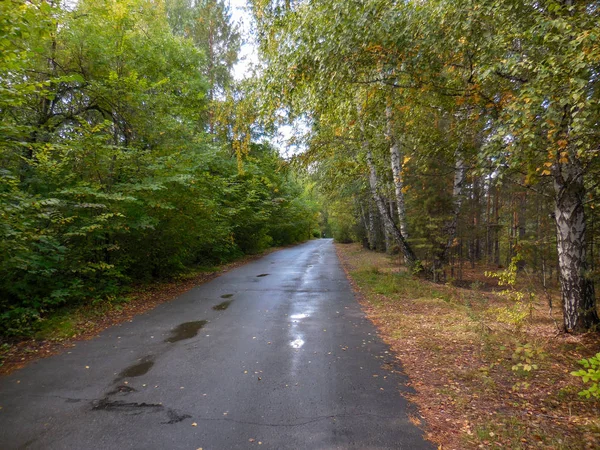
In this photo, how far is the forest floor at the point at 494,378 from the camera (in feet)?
9.96

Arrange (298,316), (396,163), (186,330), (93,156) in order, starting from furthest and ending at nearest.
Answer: (396,163) < (93,156) < (298,316) < (186,330)

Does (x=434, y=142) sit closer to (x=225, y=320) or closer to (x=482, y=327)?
(x=482, y=327)

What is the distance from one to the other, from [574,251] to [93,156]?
31.3ft

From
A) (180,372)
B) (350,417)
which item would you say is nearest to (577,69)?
(350,417)

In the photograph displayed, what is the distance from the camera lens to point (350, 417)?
3.41 meters

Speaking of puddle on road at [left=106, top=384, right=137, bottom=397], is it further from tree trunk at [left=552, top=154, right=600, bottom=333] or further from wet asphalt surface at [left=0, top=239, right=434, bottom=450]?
tree trunk at [left=552, top=154, right=600, bottom=333]

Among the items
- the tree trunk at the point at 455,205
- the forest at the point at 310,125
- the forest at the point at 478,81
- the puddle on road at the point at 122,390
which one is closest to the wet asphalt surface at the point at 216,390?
the puddle on road at the point at 122,390

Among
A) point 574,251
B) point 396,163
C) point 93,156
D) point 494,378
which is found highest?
point 396,163

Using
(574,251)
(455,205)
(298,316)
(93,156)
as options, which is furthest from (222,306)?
(455,205)

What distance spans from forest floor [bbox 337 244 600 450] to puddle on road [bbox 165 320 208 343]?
3587 millimetres

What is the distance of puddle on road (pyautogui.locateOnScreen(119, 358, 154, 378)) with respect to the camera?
4457mm

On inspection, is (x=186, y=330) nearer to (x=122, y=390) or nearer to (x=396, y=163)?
(x=122, y=390)

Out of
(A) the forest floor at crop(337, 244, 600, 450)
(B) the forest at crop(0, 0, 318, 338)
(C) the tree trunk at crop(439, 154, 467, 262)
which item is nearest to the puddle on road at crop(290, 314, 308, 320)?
(A) the forest floor at crop(337, 244, 600, 450)

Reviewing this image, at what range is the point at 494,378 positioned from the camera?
4.15 meters
